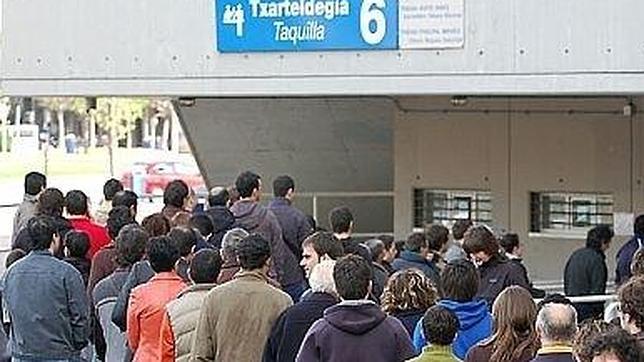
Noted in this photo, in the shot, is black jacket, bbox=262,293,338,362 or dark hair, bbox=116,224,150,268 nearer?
black jacket, bbox=262,293,338,362

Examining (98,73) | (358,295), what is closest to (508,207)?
(98,73)

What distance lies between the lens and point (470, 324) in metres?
7.81

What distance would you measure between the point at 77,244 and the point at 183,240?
1498mm

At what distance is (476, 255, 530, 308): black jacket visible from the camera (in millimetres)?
10039

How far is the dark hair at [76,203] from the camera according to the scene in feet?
39.2

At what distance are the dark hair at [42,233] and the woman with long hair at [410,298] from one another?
280 cm

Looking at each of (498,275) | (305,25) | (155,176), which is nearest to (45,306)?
(498,275)

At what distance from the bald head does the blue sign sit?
755 centimetres

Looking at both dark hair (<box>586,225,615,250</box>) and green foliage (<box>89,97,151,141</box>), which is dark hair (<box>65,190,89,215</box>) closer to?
dark hair (<box>586,225,615,250</box>)

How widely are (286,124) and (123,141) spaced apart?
71.4 metres

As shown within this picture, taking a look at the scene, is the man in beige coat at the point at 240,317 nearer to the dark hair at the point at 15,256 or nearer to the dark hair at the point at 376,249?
the dark hair at the point at 15,256

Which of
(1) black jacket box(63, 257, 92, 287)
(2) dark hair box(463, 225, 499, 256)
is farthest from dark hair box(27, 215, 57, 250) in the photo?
(2) dark hair box(463, 225, 499, 256)

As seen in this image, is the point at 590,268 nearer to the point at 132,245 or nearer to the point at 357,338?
the point at 132,245

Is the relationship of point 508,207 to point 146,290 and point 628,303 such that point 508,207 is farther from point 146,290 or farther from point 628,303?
point 628,303
